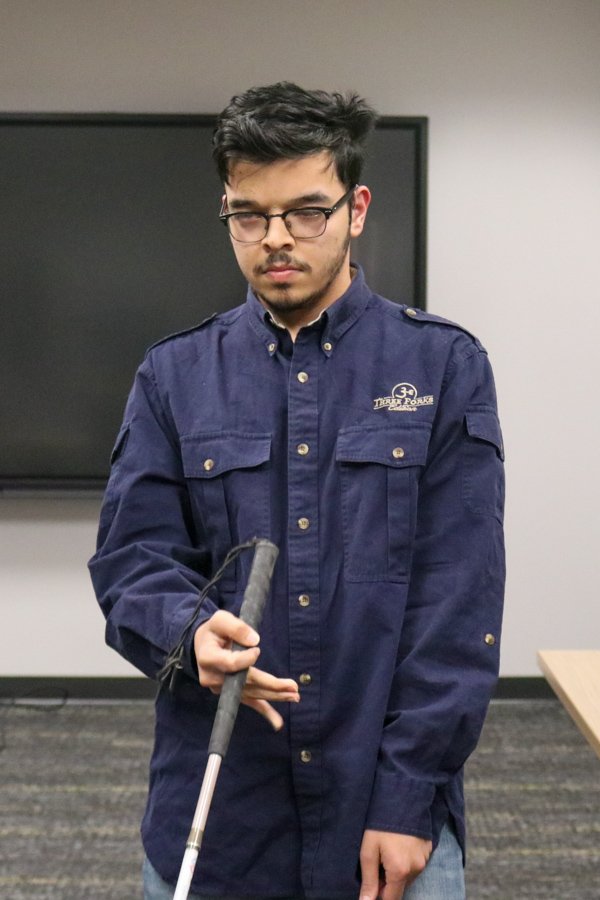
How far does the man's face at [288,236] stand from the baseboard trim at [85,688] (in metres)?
2.61

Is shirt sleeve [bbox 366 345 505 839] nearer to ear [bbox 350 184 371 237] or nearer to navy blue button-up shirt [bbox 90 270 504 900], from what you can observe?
navy blue button-up shirt [bbox 90 270 504 900]

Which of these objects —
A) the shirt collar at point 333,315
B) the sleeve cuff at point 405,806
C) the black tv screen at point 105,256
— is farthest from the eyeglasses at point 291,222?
the black tv screen at point 105,256

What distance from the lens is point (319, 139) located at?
113cm

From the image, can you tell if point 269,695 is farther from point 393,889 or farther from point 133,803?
point 133,803

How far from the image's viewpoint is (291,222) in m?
1.13

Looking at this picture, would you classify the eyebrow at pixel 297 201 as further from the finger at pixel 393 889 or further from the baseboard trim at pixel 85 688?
the baseboard trim at pixel 85 688

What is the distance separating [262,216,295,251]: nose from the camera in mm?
1108

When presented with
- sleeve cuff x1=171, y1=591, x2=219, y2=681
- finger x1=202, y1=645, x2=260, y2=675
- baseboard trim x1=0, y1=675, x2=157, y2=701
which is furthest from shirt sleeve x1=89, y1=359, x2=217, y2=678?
baseboard trim x1=0, y1=675, x2=157, y2=701

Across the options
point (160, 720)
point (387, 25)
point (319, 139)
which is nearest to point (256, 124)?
point (319, 139)

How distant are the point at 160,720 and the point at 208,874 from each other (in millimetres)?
186

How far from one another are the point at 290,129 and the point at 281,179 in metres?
0.06

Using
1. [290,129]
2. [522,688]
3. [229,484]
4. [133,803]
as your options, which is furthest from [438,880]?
[522,688]

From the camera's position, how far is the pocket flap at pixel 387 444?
1.12 m

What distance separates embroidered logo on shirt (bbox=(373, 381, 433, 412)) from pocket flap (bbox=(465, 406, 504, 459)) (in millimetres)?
53
